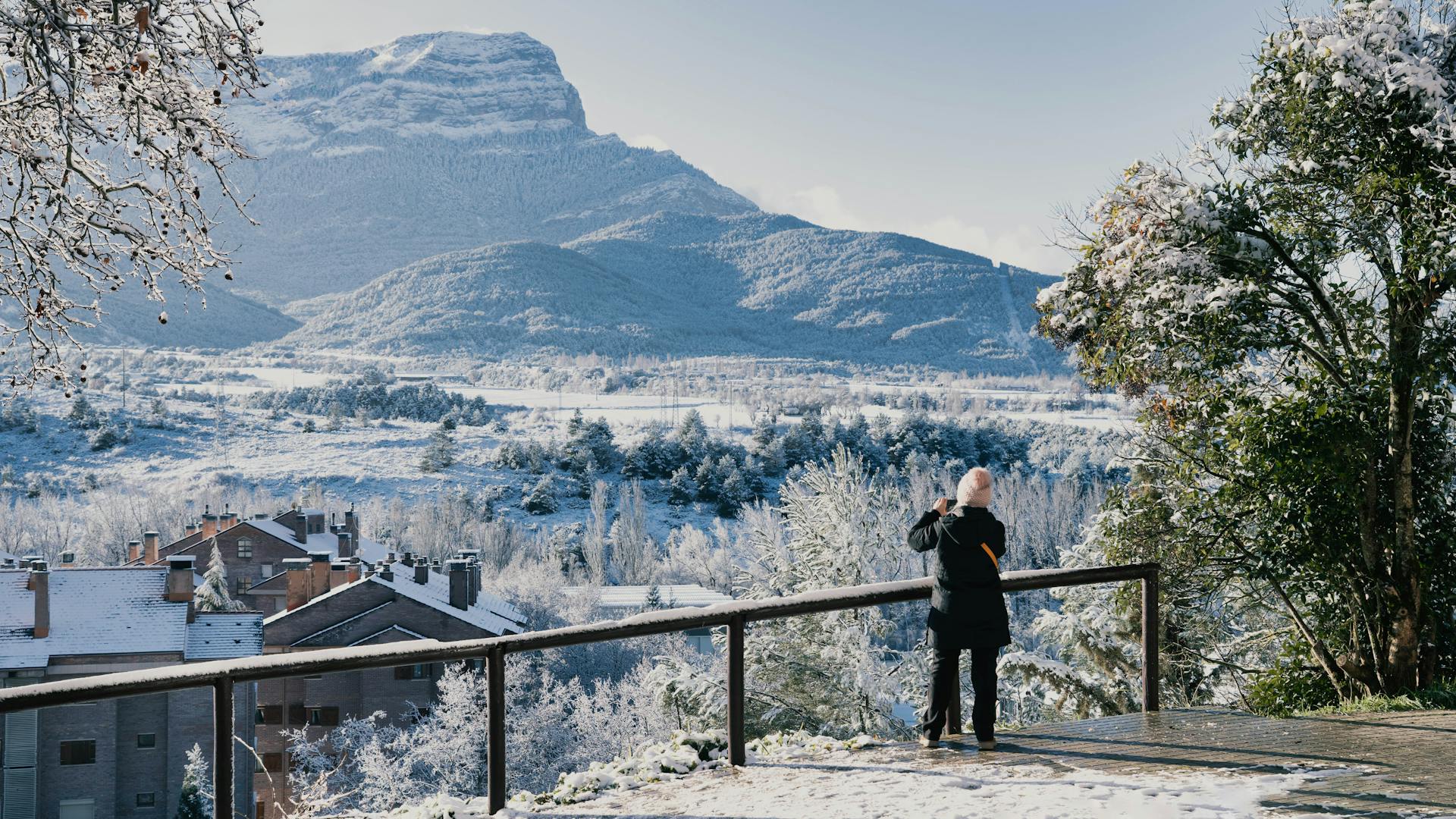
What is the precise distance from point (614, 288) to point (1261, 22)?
428 ft

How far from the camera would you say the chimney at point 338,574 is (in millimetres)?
34250

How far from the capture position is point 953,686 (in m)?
5.45

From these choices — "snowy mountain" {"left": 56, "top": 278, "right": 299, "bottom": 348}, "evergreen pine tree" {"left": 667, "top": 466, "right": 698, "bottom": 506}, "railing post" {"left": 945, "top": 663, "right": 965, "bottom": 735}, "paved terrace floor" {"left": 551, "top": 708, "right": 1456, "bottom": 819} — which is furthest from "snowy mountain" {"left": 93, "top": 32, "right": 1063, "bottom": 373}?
"railing post" {"left": 945, "top": 663, "right": 965, "bottom": 735}

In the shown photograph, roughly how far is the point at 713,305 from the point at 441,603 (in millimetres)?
111709

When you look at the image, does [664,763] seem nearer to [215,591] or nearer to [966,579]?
[966,579]

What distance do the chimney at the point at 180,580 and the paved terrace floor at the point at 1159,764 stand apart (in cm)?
2554

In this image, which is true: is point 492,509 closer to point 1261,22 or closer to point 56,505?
point 56,505

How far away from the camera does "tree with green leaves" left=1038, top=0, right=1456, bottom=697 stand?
7574 millimetres

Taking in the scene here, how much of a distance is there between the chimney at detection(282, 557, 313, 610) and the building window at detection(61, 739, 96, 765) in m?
11.1

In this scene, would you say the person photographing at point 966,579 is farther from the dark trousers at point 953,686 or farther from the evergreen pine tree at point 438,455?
the evergreen pine tree at point 438,455

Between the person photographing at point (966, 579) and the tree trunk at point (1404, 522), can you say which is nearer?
the person photographing at point (966, 579)

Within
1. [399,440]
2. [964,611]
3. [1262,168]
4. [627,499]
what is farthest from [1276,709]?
[399,440]

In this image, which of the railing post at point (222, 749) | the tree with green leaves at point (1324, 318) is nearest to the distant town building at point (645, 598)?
the tree with green leaves at point (1324, 318)

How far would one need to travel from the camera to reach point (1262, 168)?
8695 mm
